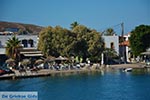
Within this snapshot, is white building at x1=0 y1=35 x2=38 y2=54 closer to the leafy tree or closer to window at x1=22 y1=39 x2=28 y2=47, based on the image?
window at x1=22 y1=39 x2=28 y2=47

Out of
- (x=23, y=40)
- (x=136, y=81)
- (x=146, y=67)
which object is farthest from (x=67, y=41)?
(x=136, y=81)

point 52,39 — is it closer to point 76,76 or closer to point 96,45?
point 96,45

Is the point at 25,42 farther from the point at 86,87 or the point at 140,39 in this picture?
the point at 86,87

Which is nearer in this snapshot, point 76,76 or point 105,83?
point 105,83

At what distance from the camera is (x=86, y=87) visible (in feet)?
107

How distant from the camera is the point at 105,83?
1383 inches

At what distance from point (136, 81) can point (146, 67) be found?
16332 mm

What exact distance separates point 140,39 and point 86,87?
3244 cm

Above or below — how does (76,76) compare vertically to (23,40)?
below

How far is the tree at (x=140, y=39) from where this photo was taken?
6312 centimetres

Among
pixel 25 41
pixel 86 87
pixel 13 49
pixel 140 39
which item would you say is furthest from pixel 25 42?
pixel 86 87

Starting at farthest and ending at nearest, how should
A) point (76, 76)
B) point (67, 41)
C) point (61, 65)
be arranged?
point (67, 41) < point (61, 65) < point (76, 76)

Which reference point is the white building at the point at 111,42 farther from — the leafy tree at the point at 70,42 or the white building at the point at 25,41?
the white building at the point at 25,41

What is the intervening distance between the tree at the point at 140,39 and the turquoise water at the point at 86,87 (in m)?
22.9
